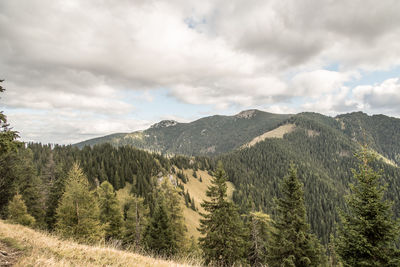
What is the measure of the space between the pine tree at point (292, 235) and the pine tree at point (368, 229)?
3.56 m

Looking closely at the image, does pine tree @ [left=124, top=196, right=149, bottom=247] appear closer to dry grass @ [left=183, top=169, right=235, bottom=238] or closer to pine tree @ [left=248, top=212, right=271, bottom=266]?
pine tree @ [left=248, top=212, right=271, bottom=266]

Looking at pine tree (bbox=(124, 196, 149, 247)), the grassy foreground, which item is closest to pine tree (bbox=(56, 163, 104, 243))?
pine tree (bbox=(124, 196, 149, 247))

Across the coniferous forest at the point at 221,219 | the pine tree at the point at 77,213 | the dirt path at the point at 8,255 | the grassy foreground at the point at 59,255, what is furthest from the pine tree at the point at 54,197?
the dirt path at the point at 8,255

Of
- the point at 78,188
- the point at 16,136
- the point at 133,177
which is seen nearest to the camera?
the point at 16,136

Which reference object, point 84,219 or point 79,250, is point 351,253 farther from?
point 84,219

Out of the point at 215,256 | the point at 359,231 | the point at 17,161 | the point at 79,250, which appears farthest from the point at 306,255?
the point at 17,161

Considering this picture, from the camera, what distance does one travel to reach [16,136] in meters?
11.1

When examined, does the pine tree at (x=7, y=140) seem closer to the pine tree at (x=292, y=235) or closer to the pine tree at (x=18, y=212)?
the pine tree at (x=292, y=235)

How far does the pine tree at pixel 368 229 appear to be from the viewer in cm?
1202

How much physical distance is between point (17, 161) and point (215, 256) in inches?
1135

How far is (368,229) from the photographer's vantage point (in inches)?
501

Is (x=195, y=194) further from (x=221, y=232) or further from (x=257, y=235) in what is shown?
(x=221, y=232)

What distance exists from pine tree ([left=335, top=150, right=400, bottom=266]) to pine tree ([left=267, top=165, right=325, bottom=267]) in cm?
356

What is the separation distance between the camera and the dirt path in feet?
18.2
